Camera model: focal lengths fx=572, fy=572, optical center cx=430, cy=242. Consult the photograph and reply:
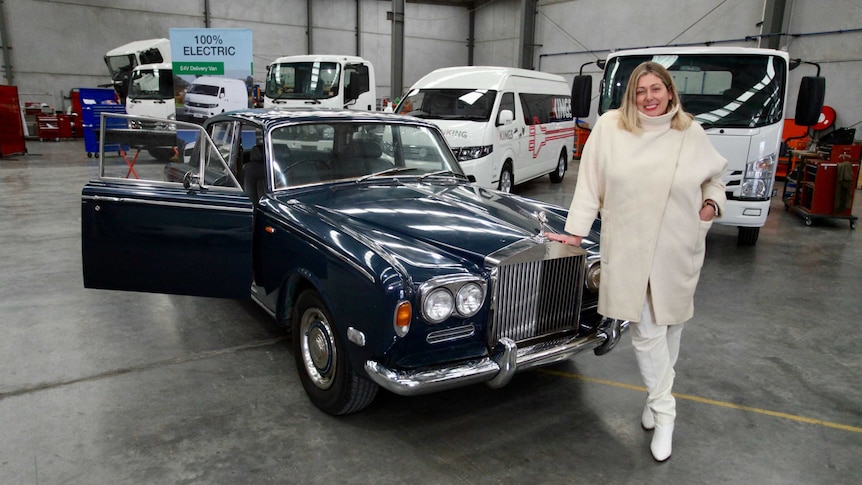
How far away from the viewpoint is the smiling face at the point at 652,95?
8.09ft

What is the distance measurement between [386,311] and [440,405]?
0.99 meters

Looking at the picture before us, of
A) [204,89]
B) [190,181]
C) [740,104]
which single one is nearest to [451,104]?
[740,104]

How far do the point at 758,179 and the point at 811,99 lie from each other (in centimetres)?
95

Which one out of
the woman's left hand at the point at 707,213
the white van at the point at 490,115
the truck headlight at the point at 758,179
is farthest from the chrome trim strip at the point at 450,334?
the white van at the point at 490,115

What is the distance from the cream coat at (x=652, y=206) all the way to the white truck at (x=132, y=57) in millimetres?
17569

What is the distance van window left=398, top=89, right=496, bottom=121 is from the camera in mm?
8844

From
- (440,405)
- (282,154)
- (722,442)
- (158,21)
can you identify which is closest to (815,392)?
(722,442)

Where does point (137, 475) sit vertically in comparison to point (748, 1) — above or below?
below

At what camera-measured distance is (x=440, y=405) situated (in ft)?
10.5

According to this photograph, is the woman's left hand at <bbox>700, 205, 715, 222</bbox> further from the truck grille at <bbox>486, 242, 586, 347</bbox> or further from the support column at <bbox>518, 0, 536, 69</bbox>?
the support column at <bbox>518, 0, 536, 69</bbox>

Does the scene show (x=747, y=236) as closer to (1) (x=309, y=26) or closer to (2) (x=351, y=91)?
(2) (x=351, y=91)

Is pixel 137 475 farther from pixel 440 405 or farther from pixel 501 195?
pixel 501 195

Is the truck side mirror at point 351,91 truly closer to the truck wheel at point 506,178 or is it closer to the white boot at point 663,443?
the truck wheel at point 506,178

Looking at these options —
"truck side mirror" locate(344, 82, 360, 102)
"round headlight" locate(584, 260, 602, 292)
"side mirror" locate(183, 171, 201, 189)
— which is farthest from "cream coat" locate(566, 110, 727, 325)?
"truck side mirror" locate(344, 82, 360, 102)
